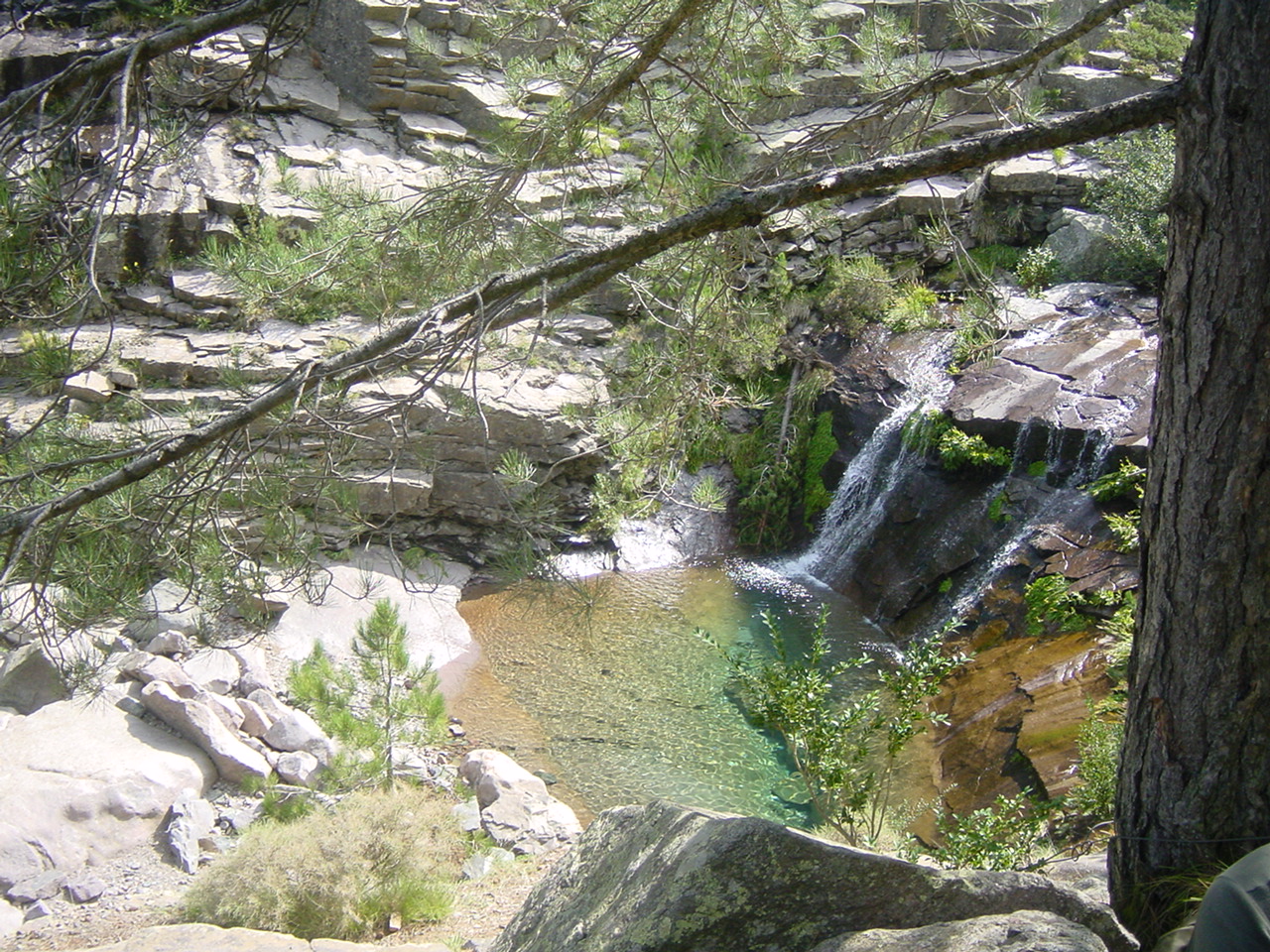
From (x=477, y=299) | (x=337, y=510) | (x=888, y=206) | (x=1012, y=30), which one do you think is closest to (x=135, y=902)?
(x=337, y=510)

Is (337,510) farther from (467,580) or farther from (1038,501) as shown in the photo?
(1038,501)

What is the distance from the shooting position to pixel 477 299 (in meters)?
2.78

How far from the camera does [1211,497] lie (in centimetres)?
246

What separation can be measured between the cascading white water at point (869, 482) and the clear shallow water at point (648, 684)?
414 millimetres

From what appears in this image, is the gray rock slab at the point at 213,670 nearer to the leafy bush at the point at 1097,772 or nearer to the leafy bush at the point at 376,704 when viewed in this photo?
the leafy bush at the point at 376,704

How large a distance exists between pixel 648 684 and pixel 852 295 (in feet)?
16.0

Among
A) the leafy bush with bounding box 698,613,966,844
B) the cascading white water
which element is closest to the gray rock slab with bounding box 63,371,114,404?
the leafy bush with bounding box 698,613,966,844

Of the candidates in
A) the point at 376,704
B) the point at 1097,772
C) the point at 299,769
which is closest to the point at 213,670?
the point at 299,769

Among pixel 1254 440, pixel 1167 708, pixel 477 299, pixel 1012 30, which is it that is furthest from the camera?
pixel 1012 30

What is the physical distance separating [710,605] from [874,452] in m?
2.21

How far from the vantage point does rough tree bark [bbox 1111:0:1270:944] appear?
2395mm

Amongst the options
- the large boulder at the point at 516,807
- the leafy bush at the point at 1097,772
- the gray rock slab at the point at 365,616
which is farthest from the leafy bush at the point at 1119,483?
the gray rock slab at the point at 365,616

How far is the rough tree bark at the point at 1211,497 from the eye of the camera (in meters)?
2.39

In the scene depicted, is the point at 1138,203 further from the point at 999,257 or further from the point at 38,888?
the point at 38,888
